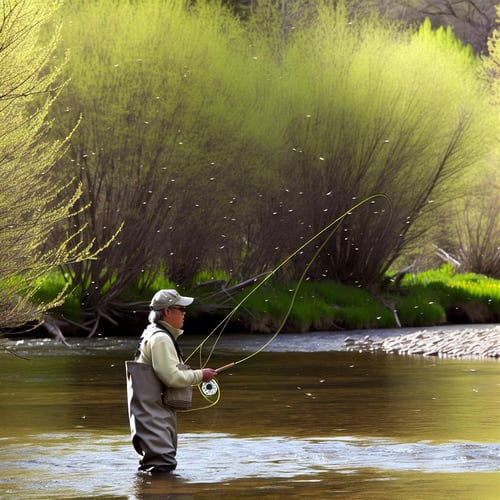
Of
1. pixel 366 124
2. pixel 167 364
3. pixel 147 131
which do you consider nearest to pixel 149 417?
pixel 167 364

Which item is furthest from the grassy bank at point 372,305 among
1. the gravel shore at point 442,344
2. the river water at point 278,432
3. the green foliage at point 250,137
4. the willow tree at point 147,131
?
the river water at point 278,432

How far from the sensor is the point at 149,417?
10062 millimetres

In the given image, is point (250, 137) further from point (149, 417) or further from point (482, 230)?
point (149, 417)

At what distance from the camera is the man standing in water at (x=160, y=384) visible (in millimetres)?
9992

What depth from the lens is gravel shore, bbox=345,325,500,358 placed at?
23641mm

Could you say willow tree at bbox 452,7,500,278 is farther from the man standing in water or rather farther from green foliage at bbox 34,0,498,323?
the man standing in water

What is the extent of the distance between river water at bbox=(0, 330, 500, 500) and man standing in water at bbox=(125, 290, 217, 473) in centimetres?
20

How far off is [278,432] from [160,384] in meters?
2.94

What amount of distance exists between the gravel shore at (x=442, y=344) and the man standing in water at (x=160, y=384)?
13555mm

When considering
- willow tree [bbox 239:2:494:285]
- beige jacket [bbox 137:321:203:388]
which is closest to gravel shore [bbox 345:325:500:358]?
willow tree [bbox 239:2:494:285]

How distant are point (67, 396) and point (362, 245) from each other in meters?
17.4

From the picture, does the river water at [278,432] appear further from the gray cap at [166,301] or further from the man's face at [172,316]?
the gray cap at [166,301]

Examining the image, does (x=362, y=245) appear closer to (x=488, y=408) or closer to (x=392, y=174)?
(x=392, y=174)

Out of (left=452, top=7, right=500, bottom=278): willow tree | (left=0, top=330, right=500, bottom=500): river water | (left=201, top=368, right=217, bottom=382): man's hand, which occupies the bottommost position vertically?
(left=452, top=7, right=500, bottom=278): willow tree
